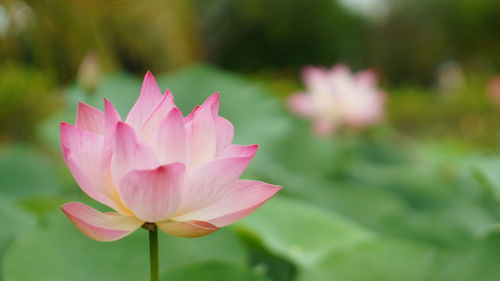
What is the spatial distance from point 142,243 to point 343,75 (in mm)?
1373

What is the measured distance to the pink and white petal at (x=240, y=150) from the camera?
0.39 meters

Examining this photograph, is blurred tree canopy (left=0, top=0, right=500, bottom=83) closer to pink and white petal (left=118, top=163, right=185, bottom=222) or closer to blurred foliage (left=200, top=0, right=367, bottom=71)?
Answer: blurred foliage (left=200, top=0, right=367, bottom=71)

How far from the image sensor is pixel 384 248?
1.90 ft

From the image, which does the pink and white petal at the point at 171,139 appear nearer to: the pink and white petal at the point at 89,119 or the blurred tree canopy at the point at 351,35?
the pink and white petal at the point at 89,119

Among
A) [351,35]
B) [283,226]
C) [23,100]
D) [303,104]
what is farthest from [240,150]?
[351,35]

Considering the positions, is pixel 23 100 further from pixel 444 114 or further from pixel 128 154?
pixel 444 114

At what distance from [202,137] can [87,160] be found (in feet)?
0.25

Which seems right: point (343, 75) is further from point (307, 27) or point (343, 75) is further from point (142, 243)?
point (307, 27)

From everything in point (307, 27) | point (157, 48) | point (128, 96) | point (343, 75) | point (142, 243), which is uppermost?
point (307, 27)

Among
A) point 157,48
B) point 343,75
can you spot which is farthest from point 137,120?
point 157,48

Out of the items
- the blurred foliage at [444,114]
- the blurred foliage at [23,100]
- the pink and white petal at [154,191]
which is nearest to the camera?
the pink and white petal at [154,191]

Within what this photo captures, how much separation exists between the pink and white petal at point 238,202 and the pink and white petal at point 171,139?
0.12 feet

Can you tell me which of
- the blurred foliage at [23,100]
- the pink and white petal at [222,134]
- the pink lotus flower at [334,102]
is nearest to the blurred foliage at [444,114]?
the blurred foliage at [23,100]

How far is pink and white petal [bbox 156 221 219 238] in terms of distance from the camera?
38 centimetres
